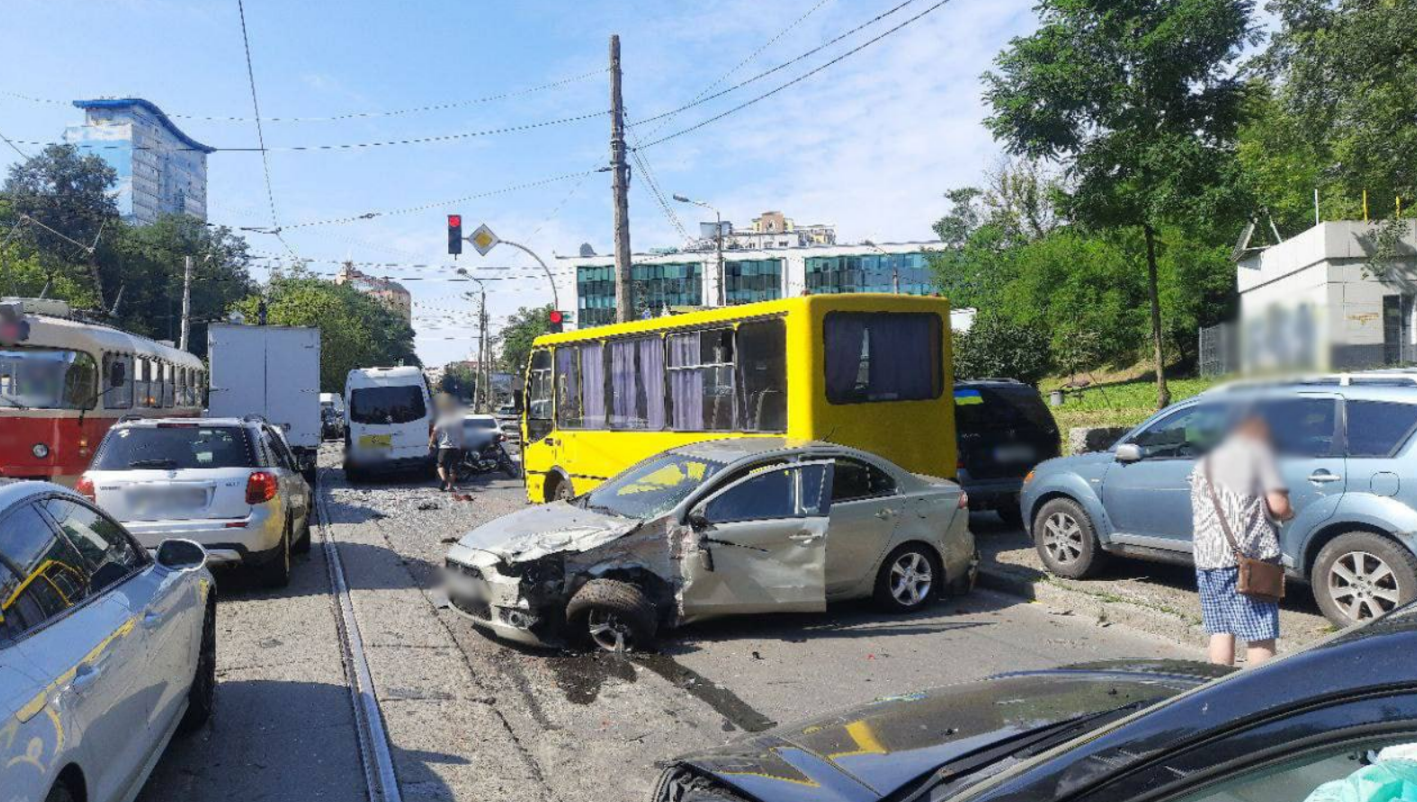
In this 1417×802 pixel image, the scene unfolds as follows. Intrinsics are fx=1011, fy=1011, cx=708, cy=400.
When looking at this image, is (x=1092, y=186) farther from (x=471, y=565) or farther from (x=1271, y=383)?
(x=471, y=565)

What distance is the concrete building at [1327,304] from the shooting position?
1.30 meters

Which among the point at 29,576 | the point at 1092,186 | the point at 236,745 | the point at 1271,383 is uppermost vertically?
the point at 1092,186

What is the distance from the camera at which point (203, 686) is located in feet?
17.1

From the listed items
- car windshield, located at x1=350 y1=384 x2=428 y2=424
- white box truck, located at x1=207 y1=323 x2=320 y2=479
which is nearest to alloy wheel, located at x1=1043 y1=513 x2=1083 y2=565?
car windshield, located at x1=350 y1=384 x2=428 y2=424

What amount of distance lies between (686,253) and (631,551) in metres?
58.1

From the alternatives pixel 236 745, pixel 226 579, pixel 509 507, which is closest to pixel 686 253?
pixel 509 507

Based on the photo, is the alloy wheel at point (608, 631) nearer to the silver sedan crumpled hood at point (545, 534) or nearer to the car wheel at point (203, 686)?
the silver sedan crumpled hood at point (545, 534)

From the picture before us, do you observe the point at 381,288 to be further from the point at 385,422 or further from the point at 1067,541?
the point at 1067,541

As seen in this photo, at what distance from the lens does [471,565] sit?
7074mm

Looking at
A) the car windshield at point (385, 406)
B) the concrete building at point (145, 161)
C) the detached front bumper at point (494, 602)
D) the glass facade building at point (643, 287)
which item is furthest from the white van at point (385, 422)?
the concrete building at point (145, 161)

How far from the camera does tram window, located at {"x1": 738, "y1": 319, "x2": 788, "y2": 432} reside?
987 cm

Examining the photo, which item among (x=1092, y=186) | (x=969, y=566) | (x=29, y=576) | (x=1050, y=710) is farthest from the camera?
(x=969, y=566)

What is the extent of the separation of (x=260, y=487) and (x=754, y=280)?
77.3 m

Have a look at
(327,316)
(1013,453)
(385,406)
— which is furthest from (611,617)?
(327,316)
